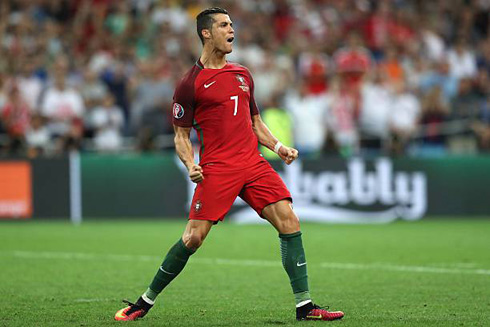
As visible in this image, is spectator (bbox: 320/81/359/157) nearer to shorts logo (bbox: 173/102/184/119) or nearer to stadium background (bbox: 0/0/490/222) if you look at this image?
stadium background (bbox: 0/0/490/222)

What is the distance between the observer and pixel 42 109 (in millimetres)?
19141

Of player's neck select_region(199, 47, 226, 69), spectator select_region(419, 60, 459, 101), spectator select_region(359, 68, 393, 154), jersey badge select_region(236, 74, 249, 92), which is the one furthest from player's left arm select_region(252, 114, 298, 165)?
spectator select_region(419, 60, 459, 101)

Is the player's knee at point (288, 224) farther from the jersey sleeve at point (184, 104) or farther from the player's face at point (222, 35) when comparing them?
the player's face at point (222, 35)

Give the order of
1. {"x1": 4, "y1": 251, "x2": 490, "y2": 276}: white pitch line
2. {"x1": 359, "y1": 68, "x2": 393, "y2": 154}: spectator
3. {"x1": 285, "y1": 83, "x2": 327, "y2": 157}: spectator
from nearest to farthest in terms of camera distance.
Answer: {"x1": 4, "y1": 251, "x2": 490, "y2": 276}: white pitch line < {"x1": 285, "y1": 83, "x2": 327, "y2": 157}: spectator < {"x1": 359, "y1": 68, "x2": 393, "y2": 154}: spectator

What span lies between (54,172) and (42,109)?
160 centimetres

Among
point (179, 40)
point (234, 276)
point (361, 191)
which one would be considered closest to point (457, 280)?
point (234, 276)

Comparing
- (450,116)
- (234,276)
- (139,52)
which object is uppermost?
(139,52)

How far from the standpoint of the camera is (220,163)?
7.69 m

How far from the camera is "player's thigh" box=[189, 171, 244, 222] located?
7559mm

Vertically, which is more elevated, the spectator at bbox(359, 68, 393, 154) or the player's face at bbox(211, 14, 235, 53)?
the player's face at bbox(211, 14, 235, 53)

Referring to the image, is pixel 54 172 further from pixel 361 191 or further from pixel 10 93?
pixel 361 191

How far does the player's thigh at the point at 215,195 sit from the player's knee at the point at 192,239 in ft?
0.41

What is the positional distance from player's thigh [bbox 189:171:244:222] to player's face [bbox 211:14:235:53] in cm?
99

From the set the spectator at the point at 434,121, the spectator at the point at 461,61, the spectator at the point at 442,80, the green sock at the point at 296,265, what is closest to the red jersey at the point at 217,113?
the green sock at the point at 296,265
